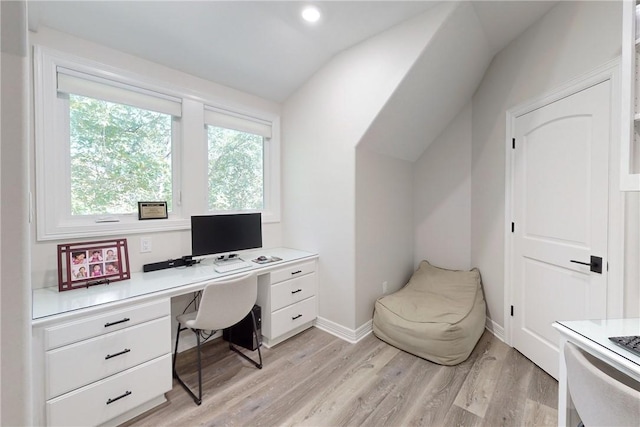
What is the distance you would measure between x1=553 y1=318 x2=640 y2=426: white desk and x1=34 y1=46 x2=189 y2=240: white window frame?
9.21 ft

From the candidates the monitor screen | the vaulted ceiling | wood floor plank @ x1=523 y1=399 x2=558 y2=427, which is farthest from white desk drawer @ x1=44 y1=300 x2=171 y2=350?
wood floor plank @ x1=523 y1=399 x2=558 y2=427

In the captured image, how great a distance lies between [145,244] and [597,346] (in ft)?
9.12

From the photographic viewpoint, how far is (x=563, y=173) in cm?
190

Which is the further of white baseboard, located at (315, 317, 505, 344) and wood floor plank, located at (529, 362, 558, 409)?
white baseboard, located at (315, 317, 505, 344)

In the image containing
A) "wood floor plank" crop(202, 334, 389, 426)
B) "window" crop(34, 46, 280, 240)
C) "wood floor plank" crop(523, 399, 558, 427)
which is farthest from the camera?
"window" crop(34, 46, 280, 240)

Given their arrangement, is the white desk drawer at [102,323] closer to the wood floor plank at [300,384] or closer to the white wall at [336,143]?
the wood floor plank at [300,384]

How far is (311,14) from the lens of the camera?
6.83 feet

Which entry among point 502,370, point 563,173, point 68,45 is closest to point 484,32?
point 563,173

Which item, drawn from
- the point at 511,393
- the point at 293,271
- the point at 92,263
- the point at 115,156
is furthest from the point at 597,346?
the point at 115,156

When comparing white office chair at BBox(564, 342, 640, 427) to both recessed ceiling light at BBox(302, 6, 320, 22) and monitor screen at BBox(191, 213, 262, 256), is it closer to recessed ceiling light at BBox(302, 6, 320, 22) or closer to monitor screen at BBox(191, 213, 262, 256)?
monitor screen at BBox(191, 213, 262, 256)

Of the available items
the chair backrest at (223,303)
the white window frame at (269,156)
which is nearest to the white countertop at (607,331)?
the chair backrest at (223,303)

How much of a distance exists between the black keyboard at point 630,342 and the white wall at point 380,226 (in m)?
1.70

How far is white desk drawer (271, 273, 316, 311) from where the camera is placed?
7.88 ft

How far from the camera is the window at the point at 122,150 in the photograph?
1.80 metres
